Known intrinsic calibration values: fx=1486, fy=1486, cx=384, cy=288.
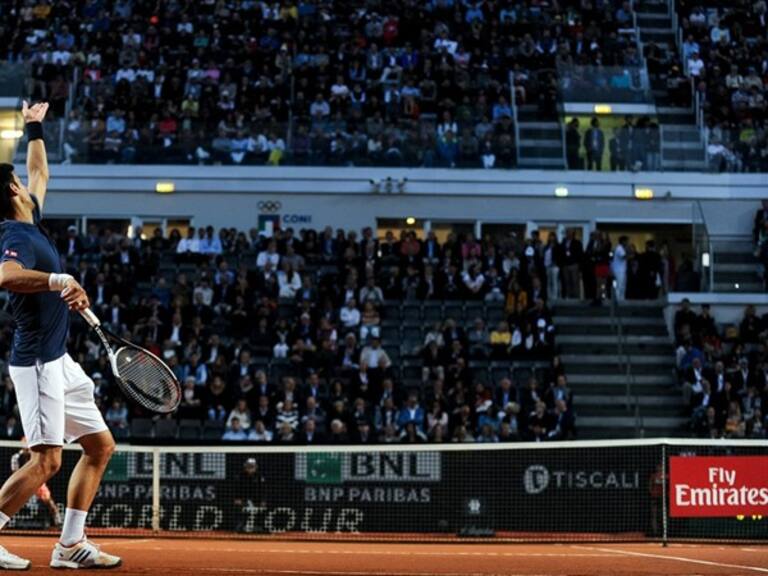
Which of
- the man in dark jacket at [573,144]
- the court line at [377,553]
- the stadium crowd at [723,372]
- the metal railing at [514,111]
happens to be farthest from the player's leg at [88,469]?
the man in dark jacket at [573,144]

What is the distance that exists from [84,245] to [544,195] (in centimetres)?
1126

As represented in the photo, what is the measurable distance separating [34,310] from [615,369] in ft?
73.4

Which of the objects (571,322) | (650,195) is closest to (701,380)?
(571,322)

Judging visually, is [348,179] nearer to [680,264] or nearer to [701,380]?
[680,264]

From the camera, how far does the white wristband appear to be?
992cm

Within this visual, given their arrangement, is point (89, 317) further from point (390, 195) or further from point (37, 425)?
point (390, 195)

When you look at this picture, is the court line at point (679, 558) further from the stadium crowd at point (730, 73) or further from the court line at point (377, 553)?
the stadium crowd at point (730, 73)

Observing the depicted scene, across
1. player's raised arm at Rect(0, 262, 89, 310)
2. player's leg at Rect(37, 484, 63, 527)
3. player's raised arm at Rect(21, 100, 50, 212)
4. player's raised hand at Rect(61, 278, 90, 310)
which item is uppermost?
player's raised arm at Rect(21, 100, 50, 212)

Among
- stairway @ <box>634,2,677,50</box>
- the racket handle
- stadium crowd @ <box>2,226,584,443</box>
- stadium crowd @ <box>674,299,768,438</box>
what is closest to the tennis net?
stadium crowd @ <box>2,226,584,443</box>

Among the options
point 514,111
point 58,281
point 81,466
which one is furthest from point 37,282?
point 514,111

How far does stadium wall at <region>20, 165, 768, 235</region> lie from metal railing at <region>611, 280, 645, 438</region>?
416 cm

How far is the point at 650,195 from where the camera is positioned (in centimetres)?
3650

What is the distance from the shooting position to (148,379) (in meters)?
10.5

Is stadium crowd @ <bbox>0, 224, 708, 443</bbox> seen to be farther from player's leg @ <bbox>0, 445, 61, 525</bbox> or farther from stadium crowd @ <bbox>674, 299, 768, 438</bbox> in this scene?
player's leg @ <bbox>0, 445, 61, 525</bbox>
